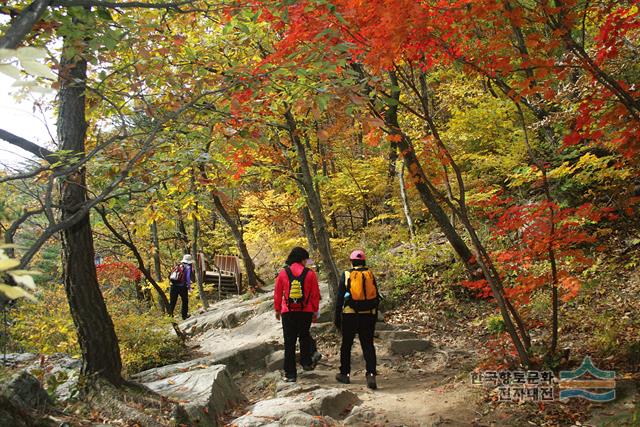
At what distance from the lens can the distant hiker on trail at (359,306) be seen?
5785 mm

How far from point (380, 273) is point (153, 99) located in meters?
7.78

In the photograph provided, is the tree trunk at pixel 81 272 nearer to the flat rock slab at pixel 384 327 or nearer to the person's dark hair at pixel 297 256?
the person's dark hair at pixel 297 256

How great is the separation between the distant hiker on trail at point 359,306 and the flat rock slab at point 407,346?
1625mm

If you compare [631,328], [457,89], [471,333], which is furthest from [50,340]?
[457,89]

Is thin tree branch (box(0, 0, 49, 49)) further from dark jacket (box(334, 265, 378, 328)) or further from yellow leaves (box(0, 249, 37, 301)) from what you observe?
dark jacket (box(334, 265, 378, 328))

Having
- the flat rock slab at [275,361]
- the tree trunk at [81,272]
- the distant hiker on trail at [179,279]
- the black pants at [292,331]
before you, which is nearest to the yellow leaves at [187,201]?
the tree trunk at [81,272]

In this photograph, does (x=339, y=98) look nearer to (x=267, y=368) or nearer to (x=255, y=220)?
(x=267, y=368)

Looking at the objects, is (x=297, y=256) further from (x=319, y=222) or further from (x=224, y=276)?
(x=224, y=276)

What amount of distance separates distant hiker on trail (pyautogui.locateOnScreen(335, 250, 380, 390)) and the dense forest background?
55.1 inches

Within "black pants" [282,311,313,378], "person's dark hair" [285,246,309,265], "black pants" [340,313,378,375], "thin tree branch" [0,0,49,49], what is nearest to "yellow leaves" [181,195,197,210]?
"person's dark hair" [285,246,309,265]

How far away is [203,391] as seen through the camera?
5188 mm

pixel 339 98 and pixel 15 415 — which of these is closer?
pixel 15 415

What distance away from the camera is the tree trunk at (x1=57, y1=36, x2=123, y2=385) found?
183 inches

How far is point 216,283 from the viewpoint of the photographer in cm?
1989
